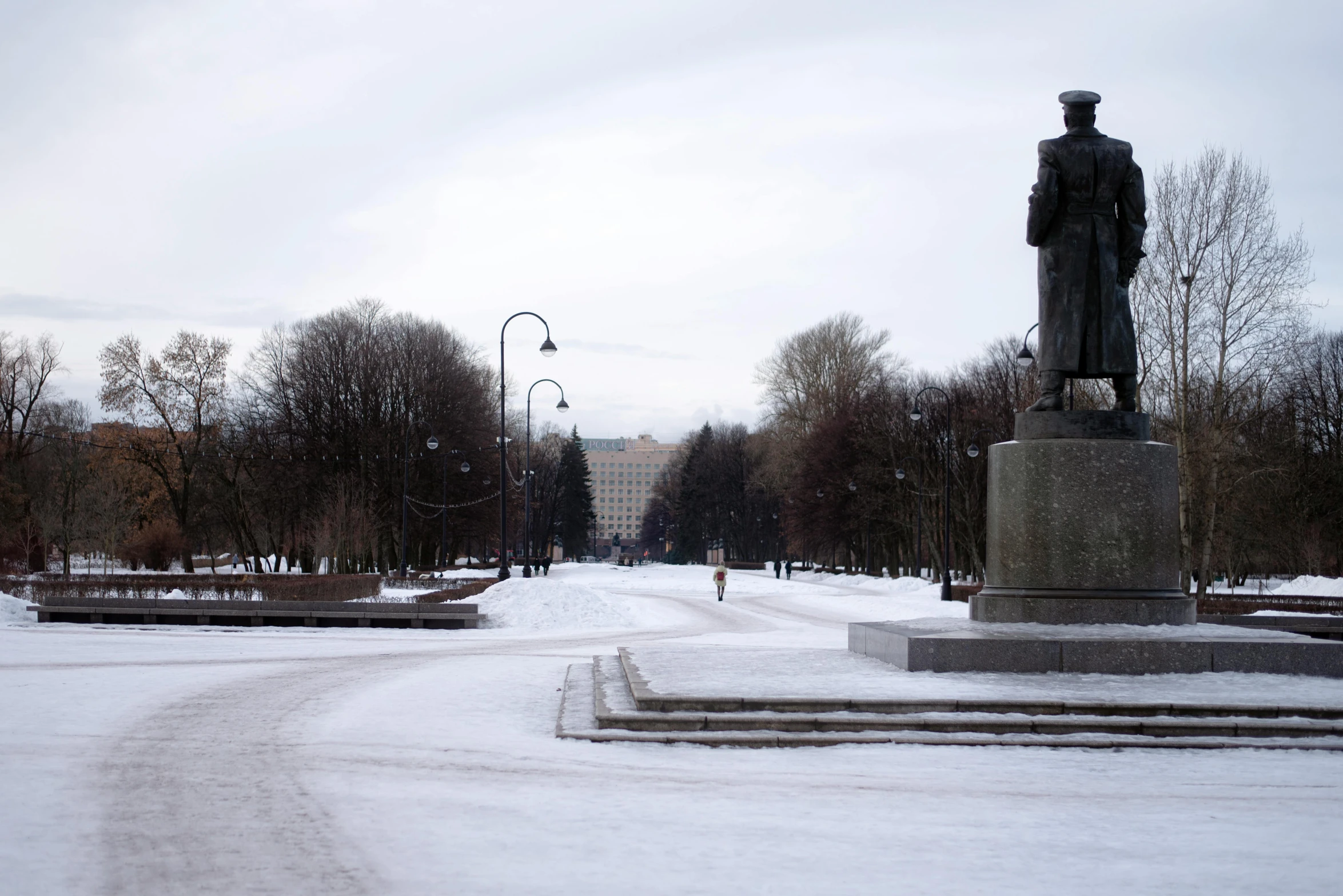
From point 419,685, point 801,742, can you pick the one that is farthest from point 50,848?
point 419,685

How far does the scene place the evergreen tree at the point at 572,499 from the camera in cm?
10800

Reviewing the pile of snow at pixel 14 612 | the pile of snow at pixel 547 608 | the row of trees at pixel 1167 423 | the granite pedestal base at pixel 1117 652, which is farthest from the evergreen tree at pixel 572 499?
the granite pedestal base at pixel 1117 652

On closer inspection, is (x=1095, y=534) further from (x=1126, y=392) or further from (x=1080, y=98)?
(x=1080, y=98)

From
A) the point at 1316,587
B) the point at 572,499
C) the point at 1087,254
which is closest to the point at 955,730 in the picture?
the point at 1087,254

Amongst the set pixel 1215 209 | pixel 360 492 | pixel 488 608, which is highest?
pixel 1215 209

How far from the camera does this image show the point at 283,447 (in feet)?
176

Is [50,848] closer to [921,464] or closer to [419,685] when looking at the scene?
[419,685]

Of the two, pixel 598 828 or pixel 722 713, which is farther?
pixel 722 713

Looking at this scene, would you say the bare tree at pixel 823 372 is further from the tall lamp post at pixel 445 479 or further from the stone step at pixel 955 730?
the stone step at pixel 955 730

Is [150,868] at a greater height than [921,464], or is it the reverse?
[921,464]

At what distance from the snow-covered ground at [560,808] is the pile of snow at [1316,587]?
3437cm

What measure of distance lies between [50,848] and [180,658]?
37.3 ft

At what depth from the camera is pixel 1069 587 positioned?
11805 millimetres

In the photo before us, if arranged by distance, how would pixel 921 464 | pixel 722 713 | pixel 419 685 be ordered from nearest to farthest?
pixel 722 713 → pixel 419 685 → pixel 921 464
